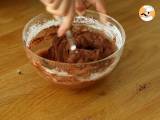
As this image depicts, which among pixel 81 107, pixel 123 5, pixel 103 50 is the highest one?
pixel 123 5

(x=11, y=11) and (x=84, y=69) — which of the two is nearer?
(x=84, y=69)

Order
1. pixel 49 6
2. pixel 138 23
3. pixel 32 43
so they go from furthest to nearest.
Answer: pixel 138 23
pixel 32 43
pixel 49 6

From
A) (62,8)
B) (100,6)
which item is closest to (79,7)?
(100,6)

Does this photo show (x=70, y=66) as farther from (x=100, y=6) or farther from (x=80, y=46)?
(x=100, y=6)

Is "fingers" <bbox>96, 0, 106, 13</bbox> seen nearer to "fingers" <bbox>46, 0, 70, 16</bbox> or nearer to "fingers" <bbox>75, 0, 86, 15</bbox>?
"fingers" <bbox>75, 0, 86, 15</bbox>

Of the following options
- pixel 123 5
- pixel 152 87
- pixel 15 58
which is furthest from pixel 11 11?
pixel 152 87

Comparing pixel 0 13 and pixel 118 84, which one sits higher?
pixel 0 13

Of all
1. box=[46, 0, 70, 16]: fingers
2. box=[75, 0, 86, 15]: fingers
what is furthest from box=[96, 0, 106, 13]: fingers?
box=[46, 0, 70, 16]: fingers

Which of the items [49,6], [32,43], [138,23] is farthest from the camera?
[138,23]

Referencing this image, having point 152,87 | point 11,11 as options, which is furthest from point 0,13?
point 152,87

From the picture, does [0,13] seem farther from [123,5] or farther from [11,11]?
[123,5]
